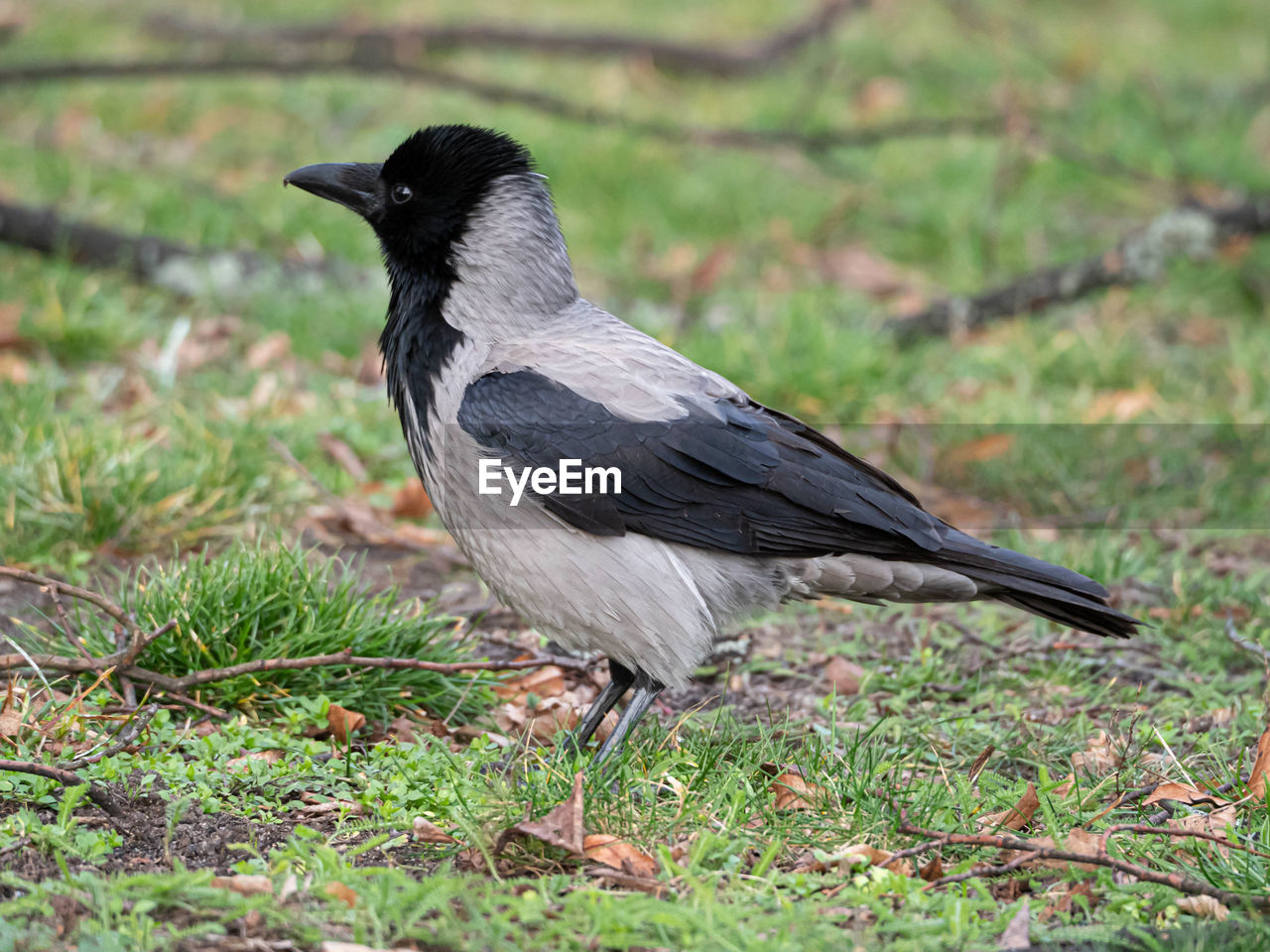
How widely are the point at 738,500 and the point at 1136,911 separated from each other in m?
1.42

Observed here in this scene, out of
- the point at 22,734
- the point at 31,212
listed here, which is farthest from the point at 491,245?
the point at 31,212

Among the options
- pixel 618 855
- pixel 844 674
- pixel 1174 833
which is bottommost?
pixel 844 674

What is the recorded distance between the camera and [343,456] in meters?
5.53

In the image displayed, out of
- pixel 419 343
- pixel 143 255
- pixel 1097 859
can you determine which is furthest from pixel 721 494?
pixel 143 255

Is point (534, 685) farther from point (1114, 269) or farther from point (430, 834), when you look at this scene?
point (1114, 269)

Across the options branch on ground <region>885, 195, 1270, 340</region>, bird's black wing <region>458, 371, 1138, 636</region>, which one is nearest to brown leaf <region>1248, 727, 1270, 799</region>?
bird's black wing <region>458, 371, 1138, 636</region>

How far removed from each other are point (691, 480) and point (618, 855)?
1.08 m

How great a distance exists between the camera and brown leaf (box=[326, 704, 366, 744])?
145 inches

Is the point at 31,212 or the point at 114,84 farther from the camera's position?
the point at 114,84

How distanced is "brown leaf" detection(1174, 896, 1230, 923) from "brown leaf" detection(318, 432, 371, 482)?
3592 millimetres

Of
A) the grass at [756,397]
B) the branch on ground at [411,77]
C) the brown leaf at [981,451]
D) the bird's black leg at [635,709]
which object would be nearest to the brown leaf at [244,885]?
the grass at [756,397]

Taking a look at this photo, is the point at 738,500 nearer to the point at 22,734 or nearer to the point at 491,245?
the point at 491,245

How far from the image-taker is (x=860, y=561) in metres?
3.76

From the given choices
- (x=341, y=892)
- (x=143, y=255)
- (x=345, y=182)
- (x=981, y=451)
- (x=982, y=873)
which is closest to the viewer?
(x=341, y=892)
